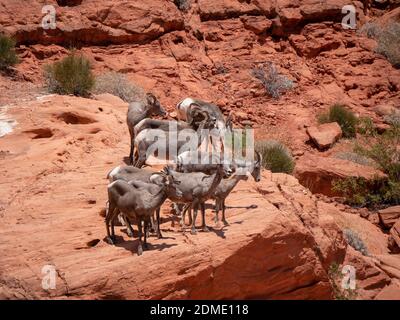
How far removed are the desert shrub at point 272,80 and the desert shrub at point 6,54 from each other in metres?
8.82

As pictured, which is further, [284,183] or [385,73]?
[385,73]

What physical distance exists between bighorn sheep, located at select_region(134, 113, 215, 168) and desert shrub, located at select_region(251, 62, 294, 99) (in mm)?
12397

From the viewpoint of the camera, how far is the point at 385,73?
23.7m

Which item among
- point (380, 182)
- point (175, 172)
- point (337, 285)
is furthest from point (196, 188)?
point (380, 182)

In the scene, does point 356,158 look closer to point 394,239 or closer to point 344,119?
point 344,119

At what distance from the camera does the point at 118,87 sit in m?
18.3

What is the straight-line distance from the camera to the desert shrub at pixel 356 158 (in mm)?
19422

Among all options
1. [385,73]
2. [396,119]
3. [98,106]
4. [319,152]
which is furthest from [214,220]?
[385,73]

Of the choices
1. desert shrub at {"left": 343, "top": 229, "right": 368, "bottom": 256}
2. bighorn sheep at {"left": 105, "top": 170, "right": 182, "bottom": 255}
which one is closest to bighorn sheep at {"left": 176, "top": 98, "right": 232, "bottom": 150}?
bighorn sheep at {"left": 105, "top": 170, "right": 182, "bottom": 255}

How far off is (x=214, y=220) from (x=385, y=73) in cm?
1638

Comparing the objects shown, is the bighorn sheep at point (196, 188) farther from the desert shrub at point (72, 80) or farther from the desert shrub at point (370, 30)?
the desert shrub at point (370, 30)

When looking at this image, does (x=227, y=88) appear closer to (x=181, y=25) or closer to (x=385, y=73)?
(x=181, y=25)

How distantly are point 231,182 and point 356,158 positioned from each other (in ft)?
35.7

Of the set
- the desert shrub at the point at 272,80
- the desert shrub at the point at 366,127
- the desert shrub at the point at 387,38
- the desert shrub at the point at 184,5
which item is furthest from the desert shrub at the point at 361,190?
the desert shrub at the point at 184,5
